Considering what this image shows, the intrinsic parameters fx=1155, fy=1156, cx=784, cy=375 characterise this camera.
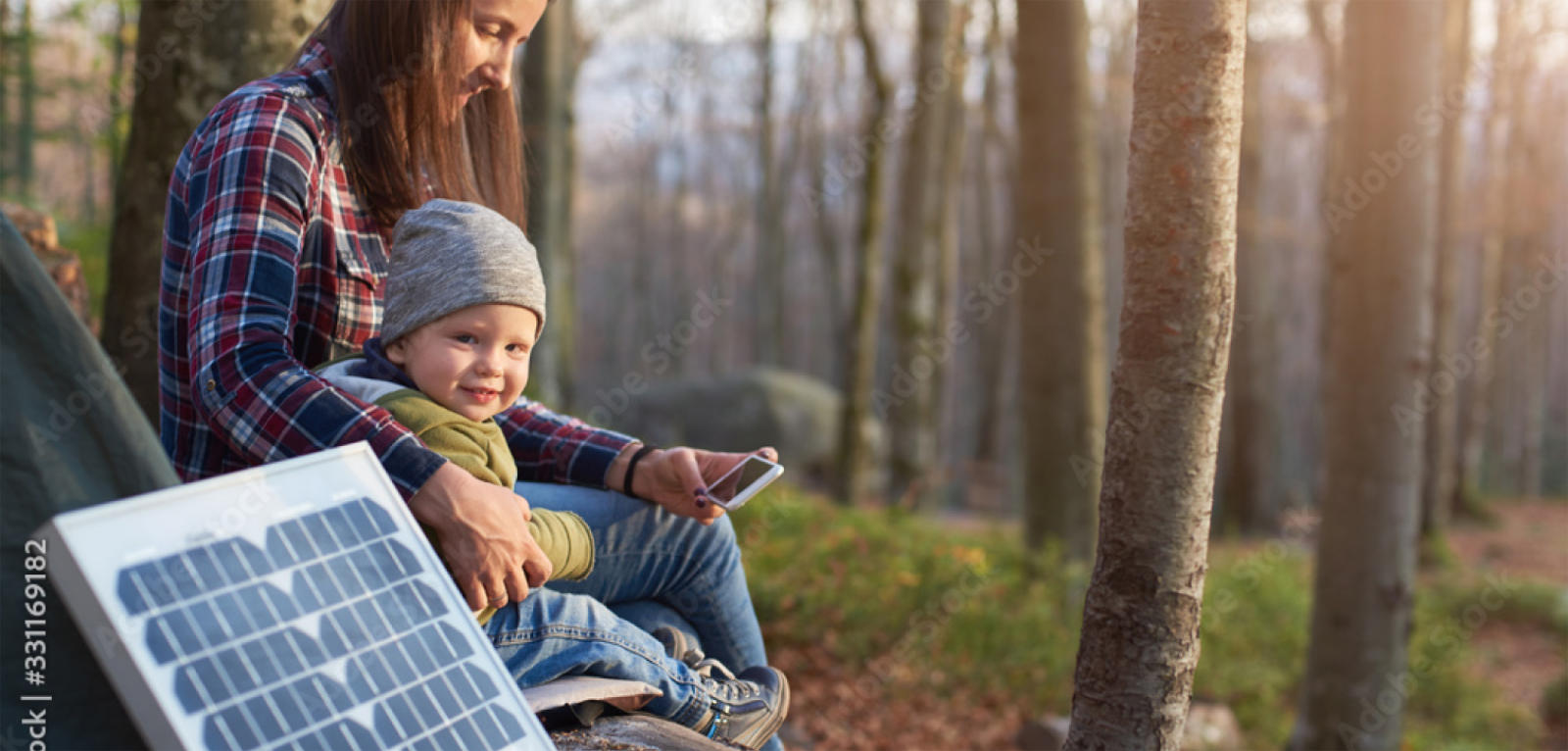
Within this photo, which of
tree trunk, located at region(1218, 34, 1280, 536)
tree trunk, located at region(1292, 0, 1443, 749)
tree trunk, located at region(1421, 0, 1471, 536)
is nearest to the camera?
tree trunk, located at region(1292, 0, 1443, 749)

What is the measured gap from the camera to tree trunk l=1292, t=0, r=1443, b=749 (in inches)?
190

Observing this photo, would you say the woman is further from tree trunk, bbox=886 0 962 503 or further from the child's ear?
tree trunk, bbox=886 0 962 503

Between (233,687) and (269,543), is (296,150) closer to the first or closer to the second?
(269,543)

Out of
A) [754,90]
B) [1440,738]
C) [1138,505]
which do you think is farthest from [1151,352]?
[754,90]

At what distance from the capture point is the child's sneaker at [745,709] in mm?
2172

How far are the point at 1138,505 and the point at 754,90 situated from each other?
26.4m

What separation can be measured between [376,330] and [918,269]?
754 centimetres

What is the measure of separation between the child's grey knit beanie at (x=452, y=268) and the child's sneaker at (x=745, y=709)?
81 cm

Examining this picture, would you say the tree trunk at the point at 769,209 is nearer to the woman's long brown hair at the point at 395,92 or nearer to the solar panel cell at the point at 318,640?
the woman's long brown hair at the point at 395,92

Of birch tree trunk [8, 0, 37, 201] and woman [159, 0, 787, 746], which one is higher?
birch tree trunk [8, 0, 37, 201]

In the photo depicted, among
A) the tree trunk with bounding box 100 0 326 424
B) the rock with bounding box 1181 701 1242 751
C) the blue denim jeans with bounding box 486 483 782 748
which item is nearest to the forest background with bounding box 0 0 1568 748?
the tree trunk with bounding box 100 0 326 424

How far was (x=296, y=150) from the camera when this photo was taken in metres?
2.10

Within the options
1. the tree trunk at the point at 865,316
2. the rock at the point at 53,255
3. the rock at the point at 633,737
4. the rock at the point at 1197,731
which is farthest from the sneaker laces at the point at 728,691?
the tree trunk at the point at 865,316

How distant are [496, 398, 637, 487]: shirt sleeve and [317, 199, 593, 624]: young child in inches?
11.9
